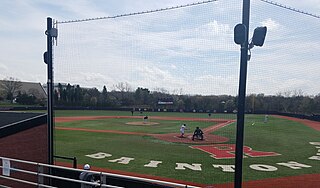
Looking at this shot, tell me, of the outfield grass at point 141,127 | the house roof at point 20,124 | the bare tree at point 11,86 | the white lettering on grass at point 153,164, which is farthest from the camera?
the bare tree at point 11,86

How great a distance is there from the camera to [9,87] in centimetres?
6494

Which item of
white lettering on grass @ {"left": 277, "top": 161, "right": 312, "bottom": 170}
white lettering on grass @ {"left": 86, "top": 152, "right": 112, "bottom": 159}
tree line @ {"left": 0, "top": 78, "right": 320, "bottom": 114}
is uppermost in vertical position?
tree line @ {"left": 0, "top": 78, "right": 320, "bottom": 114}

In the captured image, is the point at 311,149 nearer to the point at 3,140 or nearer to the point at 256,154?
the point at 256,154

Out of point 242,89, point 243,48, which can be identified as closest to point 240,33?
point 243,48

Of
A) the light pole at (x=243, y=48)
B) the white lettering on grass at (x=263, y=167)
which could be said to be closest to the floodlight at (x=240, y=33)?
the light pole at (x=243, y=48)

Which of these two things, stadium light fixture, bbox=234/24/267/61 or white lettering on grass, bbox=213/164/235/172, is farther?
white lettering on grass, bbox=213/164/235/172

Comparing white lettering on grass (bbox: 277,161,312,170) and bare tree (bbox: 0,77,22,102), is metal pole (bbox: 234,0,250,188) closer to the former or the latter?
white lettering on grass (bbox: 277,161,312,170)

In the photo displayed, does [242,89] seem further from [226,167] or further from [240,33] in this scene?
[226,167]

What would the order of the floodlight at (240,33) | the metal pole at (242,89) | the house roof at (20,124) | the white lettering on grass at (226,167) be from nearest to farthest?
the floodlight at (240,33)
the metal pole at (242,89)
the house roof at (20,124)
the white lettering on grass at (226,167)

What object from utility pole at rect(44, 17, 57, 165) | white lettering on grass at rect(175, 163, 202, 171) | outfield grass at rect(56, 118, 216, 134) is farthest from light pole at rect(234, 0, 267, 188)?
outfield grass at rect(56, 118, 216, 134)

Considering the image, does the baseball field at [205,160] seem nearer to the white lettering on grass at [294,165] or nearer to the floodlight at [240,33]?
the white lettering on grass at [294,165]

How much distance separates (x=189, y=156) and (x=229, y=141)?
5615 millimetres

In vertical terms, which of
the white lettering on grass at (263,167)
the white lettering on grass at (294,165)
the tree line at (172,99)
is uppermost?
the tree line at (172,99)

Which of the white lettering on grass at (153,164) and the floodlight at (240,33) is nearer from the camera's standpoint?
the floodlight at (240,33)
